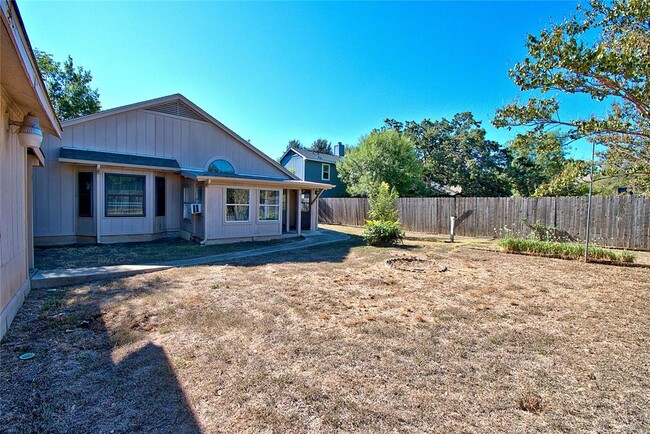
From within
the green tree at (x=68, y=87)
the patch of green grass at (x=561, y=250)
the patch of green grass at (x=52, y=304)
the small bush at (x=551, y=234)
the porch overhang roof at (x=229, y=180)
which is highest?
the green tree at (x=68, y=87)

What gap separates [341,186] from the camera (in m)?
27.5

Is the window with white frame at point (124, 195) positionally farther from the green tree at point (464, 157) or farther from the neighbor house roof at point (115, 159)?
the green tree at point (464, 157)

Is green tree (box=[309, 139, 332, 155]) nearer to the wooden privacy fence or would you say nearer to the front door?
the front door

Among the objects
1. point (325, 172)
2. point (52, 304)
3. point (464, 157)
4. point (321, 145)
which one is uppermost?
point (321, 145)

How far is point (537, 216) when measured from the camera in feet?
41.3

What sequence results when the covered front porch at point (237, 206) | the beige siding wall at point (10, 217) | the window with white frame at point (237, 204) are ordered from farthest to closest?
the window with white frame at point (237, 204) < the covered front porch at point (237, 206) < the beige siding wall at point (10, 217)

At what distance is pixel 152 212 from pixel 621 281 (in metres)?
13.8

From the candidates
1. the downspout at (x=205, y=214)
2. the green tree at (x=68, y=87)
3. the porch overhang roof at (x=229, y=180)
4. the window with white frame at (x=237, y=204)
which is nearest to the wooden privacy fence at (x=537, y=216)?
the porch overhang roof at (x=229, y=180)

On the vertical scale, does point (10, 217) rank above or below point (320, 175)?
below

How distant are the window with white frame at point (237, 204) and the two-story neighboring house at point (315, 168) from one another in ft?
43.7

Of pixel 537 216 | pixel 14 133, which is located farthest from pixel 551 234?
pixel 14 133

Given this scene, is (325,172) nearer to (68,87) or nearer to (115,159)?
(115,159)

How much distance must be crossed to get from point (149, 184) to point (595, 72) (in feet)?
42.0

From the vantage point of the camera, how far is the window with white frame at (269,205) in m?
12.4
